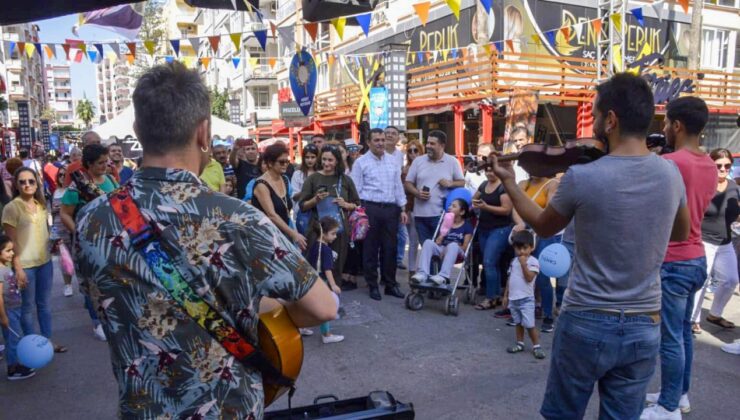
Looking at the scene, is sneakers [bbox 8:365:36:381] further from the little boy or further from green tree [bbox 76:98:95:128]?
green tree [bbox 76:98:95:128]

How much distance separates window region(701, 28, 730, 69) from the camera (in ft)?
67.1

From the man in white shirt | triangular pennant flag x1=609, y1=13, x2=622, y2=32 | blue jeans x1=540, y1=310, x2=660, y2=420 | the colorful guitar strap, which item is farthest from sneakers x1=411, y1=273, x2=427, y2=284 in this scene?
triangular pennant flag x1=609, y1=13, x2=622, y2=32

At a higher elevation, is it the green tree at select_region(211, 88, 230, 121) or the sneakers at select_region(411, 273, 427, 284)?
the green tree at select_region(211, 88, 230, 121)

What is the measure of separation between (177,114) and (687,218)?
7.16 feet

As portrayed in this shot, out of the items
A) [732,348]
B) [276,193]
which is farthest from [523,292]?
[276,193]

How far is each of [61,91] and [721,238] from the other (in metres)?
159

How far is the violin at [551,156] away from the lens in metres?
2.38

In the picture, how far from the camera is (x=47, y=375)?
4227mm

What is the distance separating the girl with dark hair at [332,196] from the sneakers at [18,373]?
2843 mm

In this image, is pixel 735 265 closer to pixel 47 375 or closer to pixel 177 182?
pixel 177 182

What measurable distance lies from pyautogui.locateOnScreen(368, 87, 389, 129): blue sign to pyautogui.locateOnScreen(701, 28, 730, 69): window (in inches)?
572

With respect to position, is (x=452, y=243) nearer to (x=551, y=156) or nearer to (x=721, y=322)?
(x=721, y=322)

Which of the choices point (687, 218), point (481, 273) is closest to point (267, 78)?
point (481, 273)

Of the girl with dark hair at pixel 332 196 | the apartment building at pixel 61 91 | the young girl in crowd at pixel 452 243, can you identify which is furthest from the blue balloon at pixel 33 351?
the apartment building at pixel 61 91
